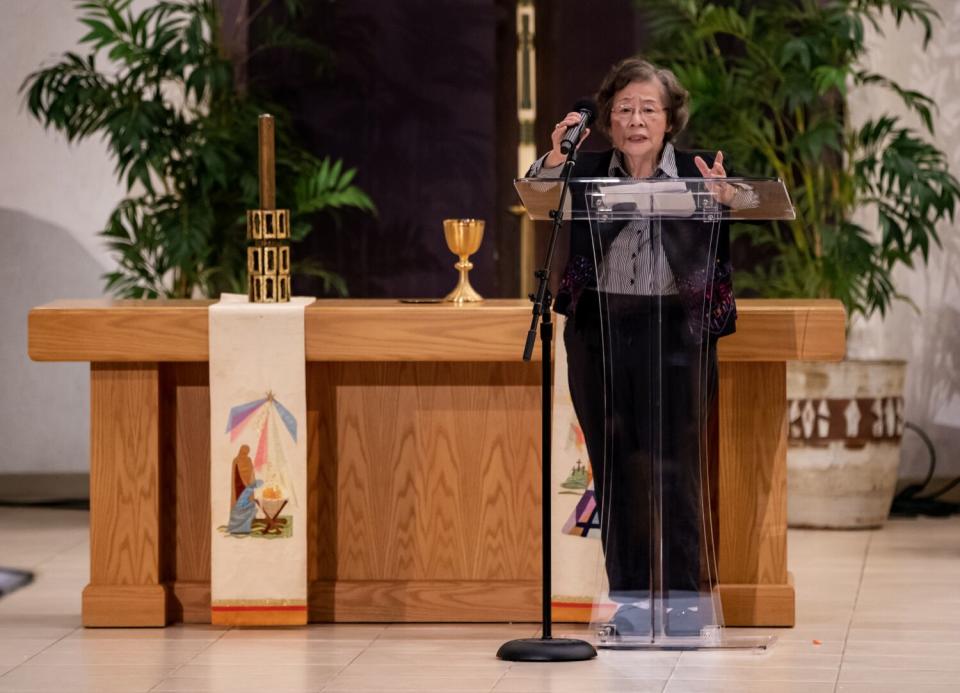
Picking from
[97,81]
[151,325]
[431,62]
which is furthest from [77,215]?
[151,325]

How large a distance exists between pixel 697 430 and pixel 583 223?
23.5 inches

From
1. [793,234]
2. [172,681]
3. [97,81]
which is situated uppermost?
[97,81]

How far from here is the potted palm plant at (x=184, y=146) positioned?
6668 millimetres

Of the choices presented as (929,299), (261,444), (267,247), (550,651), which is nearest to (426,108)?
(929,299)

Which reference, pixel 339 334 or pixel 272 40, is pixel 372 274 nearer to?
pixel 272 40

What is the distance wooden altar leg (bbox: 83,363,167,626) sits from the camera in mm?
4844

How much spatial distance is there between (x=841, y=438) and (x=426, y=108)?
7.64 feet

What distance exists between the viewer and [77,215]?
24.7 ft

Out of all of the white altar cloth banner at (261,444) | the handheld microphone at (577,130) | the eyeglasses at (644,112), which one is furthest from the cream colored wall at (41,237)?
the handheld microphone at (577,130)

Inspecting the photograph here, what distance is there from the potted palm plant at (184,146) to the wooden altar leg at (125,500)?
181 centimetres

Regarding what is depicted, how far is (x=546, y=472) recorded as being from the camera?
418 cm

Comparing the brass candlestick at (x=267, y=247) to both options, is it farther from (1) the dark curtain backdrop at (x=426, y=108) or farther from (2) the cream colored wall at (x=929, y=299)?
(2) the cream colored wall at (x=929, y=299)

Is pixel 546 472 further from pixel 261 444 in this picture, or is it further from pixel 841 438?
pixel 841 438

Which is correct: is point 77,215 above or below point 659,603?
above
